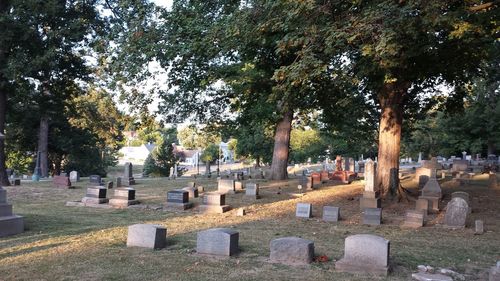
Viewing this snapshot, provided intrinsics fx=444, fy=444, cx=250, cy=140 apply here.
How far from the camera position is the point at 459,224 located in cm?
1215

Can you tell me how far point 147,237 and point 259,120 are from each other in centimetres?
1614

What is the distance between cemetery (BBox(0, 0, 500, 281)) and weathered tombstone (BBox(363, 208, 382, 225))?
6 centimetres

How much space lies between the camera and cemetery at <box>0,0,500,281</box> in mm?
7770

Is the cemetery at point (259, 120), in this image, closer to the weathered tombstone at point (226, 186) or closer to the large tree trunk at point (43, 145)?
the weathered tombstone at point (226, 186)

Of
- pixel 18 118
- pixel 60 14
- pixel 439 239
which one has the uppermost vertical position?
pixel 60 14

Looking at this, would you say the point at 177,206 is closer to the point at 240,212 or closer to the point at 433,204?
the point at 240,212

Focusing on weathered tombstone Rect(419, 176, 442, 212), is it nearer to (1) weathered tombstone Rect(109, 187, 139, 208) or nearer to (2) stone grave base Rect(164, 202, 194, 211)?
(2) stone grave base Rect(164, 202, 194, 211)

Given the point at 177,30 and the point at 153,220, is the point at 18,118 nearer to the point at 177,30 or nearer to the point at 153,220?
the point at 177,30

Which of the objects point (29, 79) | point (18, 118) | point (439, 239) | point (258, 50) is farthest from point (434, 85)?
point (18, 118)

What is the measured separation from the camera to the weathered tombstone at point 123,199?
52.2 ft

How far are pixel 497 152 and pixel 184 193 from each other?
4664 cm

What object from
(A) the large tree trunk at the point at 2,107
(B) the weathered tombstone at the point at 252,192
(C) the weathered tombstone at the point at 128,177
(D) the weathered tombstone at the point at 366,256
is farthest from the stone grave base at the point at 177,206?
(A) the large tree trunk at the point at 2,107

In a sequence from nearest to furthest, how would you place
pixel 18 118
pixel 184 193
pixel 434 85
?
pixel 184 193 < pixel 434 85 < pixel 18 118

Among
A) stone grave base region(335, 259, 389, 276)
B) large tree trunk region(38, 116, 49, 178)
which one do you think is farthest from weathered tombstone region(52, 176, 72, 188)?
stone grave base region(335, 259, 389, 276)
